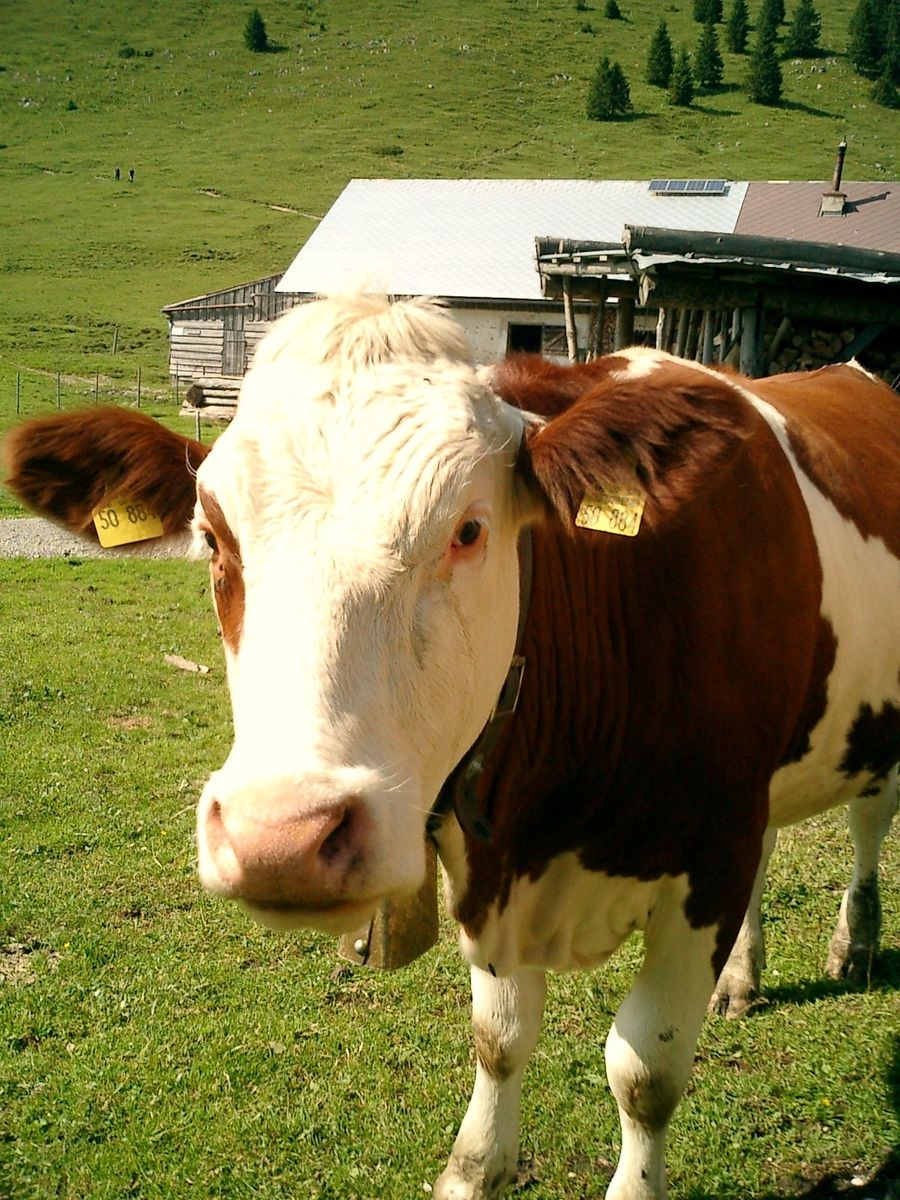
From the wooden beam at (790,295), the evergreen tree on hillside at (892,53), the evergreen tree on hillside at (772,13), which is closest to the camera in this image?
the wooden beam at (790,295)

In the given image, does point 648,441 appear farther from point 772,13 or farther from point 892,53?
point 772,13

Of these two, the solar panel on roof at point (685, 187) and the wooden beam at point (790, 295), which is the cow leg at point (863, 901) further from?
the solar panel on roof at point (685, 187)

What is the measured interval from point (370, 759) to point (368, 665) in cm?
17

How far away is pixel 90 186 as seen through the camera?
226 ft

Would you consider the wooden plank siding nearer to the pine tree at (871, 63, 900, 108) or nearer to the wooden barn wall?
the wooden barn wall

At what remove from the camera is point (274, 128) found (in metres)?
84.6

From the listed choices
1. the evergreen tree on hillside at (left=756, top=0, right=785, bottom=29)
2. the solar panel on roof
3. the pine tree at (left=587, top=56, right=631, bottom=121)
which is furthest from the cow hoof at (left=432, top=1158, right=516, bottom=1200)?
the evergreen tree on hillside at (left=756, top=0, right=785, bottom=29)

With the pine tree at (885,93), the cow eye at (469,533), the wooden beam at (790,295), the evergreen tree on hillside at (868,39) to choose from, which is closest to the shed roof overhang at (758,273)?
the wooden beam at (790,295)

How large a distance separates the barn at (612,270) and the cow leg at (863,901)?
2446mm

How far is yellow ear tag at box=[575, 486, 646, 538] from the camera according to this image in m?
2.31

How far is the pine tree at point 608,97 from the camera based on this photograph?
9062 centimetres

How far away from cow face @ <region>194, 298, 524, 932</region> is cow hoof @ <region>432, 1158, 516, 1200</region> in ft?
5.13

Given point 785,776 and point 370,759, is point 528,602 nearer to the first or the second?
point 370,759

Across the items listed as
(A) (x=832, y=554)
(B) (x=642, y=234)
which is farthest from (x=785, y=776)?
(B) (x=642, y=234)
